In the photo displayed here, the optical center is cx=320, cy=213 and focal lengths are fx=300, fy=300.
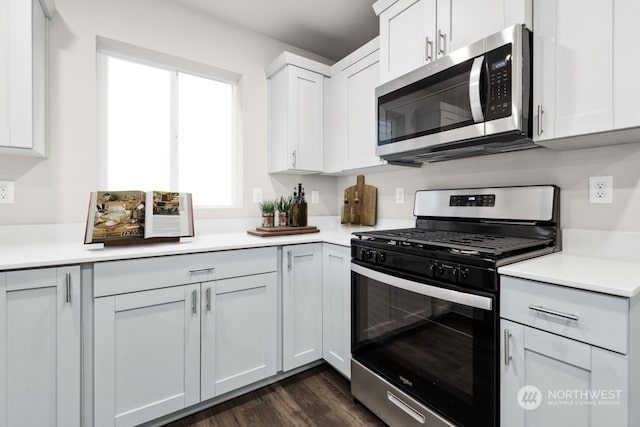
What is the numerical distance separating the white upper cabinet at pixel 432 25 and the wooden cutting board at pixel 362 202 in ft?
2.89

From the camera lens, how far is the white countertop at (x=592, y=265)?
892mm

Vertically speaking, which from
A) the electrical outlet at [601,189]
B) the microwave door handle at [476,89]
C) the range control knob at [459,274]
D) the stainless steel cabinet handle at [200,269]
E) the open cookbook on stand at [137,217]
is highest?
the microwave door handle at [476,89]

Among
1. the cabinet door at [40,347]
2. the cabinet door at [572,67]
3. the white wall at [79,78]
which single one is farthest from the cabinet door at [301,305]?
the cabinet door at [572,67]

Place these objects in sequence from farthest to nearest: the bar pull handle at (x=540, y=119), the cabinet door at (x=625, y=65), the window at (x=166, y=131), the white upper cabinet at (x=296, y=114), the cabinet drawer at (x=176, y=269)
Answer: the white upper cabinet at (x=296, y=114) → the window at (x=166, y=131) → the cabinet drawer at (x=176, y=269) → the bar pull handle at (x=540, y=119) → the cabinet door at (x=625, y=65)

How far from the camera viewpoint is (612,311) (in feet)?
2.79

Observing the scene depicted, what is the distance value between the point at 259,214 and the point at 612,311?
2127 mm

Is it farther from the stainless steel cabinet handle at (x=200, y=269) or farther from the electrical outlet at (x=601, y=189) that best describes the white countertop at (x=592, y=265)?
the stainless steel cabinet handle at (x=200, y=269)

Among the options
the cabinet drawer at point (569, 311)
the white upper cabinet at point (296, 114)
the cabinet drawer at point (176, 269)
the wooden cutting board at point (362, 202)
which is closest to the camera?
the cabinet drawer at point (569, 311)

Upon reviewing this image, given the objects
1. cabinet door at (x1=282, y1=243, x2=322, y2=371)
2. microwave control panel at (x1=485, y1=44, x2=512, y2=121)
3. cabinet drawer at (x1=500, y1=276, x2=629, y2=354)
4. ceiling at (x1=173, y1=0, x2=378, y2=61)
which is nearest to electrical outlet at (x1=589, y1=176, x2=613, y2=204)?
microwave control panel at (x1=485, y1=44, x2=512, y2=121)

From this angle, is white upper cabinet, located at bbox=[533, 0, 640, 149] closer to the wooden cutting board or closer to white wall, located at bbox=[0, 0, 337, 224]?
the wooden cutting board

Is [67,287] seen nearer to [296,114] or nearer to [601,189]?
[296,114]

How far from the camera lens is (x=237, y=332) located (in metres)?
1.73

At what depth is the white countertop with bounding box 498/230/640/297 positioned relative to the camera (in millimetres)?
892

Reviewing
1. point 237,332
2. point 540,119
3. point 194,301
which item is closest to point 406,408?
point 237,332
